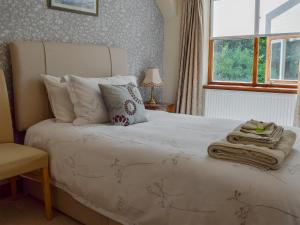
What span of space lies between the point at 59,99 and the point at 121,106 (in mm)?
545

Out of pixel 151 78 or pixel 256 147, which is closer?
pixel 256 147

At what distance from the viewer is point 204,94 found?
418cm

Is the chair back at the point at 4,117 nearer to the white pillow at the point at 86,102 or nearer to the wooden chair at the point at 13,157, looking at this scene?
the wooden chair at the point at 13,157

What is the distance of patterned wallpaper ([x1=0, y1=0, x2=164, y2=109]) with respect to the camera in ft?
8.46

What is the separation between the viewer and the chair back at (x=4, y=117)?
7.89 ft

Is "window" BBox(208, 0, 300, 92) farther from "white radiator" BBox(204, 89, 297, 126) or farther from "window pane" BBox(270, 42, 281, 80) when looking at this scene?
"white radiator" BBox(204, 89, 297, 126)

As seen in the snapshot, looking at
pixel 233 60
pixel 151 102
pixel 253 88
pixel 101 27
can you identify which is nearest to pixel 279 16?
pixel 233 60

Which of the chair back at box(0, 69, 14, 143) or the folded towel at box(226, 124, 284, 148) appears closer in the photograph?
the folded towel at box(226, 124, 284, 148)

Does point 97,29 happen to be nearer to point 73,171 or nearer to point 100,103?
point 100,103

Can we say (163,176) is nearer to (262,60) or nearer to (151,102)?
(151,102)

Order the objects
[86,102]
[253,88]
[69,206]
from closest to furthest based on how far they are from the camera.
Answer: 1. [69,206]
2. [86,102]
3. [253,88]

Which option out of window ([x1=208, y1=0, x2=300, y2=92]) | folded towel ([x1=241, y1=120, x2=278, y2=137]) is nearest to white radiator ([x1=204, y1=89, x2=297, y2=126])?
window ([x1=208, y1=0, x2=300, y2=92])

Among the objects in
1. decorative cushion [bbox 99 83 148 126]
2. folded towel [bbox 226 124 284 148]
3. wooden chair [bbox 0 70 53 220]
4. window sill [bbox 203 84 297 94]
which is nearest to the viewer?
folded towel [bbox 226 124 284 148]

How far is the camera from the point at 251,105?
3795 mm
